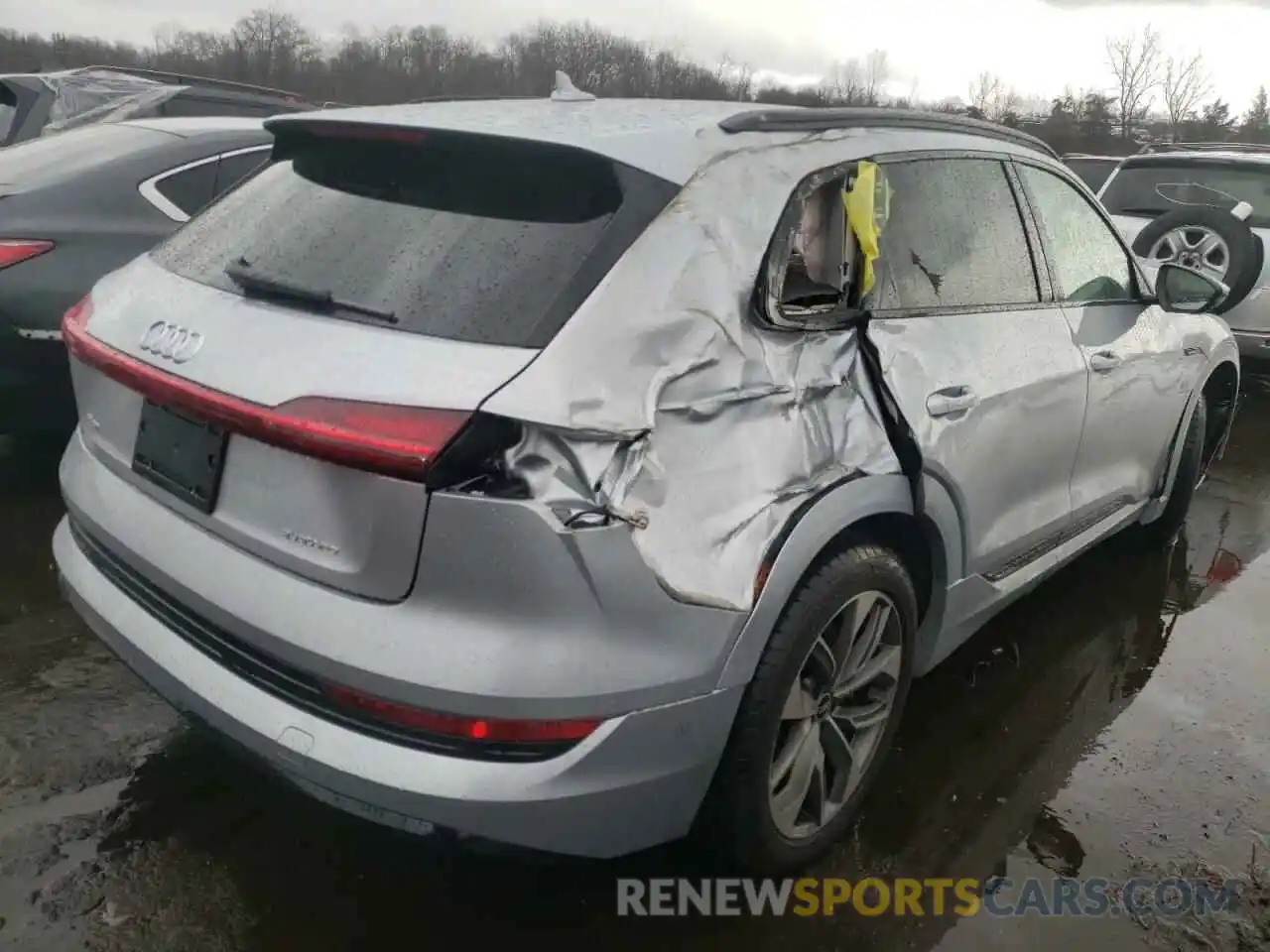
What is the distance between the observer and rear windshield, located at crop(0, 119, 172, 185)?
4.19m


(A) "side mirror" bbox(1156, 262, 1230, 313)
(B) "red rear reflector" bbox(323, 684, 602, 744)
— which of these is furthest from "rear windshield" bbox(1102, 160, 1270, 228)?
(B) "red rear reflector" bbox(323, 684, 602, 744)

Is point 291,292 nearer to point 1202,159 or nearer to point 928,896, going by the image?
point 928,896

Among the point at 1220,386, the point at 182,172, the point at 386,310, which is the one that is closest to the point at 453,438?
the point at 386,310

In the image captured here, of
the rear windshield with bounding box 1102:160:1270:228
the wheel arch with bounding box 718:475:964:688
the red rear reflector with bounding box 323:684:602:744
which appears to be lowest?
the red rear reflector with bounding box 323:684:602:744

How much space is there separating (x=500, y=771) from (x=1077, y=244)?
8.93ft

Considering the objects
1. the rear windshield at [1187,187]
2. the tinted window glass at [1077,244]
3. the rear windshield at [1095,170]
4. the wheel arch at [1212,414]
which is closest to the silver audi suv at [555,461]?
the tinted window glass at [1077,244]

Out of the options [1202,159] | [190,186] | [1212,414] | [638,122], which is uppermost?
[1202,159]

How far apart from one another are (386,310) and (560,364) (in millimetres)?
412

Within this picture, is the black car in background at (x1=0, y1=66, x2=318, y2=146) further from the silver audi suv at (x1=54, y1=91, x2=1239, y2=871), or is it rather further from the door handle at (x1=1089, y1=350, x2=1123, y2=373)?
the door handle at (x1=1089, y1=350, x2=1123, y2=373)

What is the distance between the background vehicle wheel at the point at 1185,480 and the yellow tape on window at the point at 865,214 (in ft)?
8.58

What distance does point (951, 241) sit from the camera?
2.85 m

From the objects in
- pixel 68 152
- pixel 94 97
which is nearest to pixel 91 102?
pixel 94 97

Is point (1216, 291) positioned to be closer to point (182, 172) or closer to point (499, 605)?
point (499, 605)

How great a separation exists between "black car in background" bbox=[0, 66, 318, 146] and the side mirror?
5606 mm
